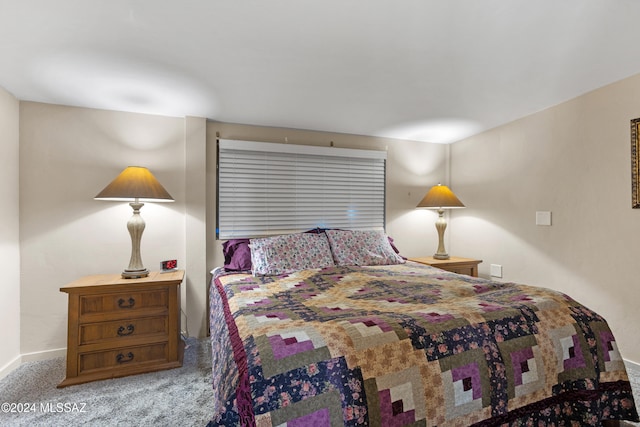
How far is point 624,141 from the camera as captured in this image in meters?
2.23

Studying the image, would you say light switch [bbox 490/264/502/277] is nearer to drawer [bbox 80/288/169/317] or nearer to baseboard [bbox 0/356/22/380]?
drawer [bbox 80/288/169/317]

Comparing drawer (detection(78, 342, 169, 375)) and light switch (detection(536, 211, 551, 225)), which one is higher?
light switch (detection(536, 211, 551, 225))

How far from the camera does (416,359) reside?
1194 millimetres

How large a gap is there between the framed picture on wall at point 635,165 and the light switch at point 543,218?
1.99 feet

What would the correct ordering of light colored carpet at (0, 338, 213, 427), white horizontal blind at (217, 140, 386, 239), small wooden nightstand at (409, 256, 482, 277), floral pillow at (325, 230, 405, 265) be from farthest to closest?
small wooden nightstand at (409, 256, 482, 277), white horizontal blind at (217, 140, 386, 239), floral pillow at (325, 230, 405, 265), light colored carpet at (0, 338, 213, 427)

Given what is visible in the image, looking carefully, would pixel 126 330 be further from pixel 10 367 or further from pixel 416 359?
pixel 416 359

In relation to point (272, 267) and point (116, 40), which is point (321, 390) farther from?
point (116, 40)

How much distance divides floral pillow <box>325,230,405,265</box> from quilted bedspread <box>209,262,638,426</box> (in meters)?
0.96

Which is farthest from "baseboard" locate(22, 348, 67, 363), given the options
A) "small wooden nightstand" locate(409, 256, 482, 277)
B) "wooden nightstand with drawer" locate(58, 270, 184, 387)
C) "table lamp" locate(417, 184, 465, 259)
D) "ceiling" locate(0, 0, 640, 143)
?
"table lamp" locate(417, 184, 465, 259)

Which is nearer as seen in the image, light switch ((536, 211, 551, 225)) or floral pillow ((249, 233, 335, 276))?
floral pillow ((249, 233, 335, 276))

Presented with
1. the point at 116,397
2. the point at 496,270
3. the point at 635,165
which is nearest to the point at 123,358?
the point at 116,397

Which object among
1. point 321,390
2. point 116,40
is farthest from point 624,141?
point 116,40

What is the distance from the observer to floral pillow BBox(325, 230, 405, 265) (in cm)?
282

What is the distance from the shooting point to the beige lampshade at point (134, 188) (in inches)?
91.2
